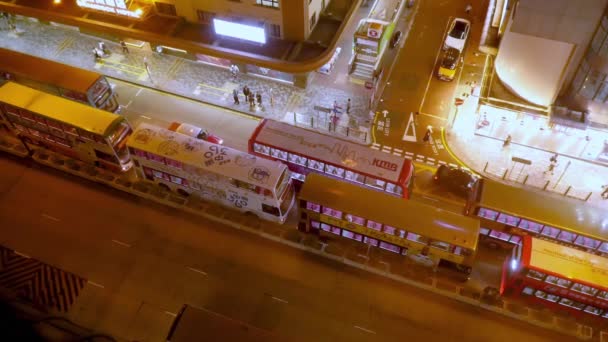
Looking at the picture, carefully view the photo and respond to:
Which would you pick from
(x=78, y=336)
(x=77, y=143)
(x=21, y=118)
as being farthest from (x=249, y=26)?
(x=78, y=336)

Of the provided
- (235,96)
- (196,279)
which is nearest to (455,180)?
(196,279)

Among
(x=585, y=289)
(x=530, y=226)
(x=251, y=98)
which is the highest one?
(x=251, y=98)

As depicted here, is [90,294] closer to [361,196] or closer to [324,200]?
[324,200]

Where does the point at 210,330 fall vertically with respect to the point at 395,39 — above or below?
below

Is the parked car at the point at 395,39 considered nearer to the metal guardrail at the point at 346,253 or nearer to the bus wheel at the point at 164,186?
the metal guardrail at the point at 346,253

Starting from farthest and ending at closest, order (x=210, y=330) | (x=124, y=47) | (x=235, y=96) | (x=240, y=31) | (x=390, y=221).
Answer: (x=124, y=47) < (x=235, y=96) < (x=240, y=31) < (x=390, y=221) < (x=210, y=330)

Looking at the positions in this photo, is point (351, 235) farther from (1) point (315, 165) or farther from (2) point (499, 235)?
(2) point (499, 235)

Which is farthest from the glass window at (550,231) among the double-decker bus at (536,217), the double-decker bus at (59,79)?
the double-decker bus at (59,79)
